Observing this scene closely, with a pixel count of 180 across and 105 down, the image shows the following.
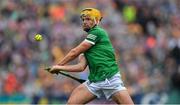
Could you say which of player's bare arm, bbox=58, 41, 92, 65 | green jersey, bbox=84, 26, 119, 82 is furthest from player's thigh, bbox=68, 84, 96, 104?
player's bare arm, bbox=58, 41, 92, 65

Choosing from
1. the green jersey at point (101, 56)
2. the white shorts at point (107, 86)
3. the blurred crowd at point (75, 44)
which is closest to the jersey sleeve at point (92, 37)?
the green jersey at point (101, 56)

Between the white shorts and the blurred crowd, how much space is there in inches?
160

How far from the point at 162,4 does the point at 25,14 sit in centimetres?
360

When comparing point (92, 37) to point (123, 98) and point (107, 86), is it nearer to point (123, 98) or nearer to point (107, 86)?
point (107, 86)

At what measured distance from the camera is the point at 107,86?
13562 mm

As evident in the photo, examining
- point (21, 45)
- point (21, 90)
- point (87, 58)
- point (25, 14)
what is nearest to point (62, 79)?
point (21, 90)

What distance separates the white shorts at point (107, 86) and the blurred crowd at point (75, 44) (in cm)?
405

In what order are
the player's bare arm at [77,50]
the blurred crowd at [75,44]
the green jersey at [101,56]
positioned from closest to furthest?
the player's bare arm at [77,50] < the green jersey at [101,56] < the blurred crowd at [75,44]

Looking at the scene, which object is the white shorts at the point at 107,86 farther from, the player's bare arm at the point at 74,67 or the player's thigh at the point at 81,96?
the player's bare arm at the point at 74,67

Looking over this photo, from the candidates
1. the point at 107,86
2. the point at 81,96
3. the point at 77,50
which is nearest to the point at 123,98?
the point at 107,86

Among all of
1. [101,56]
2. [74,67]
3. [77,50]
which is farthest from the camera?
[74,67]

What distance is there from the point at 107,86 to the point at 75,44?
7.65 m

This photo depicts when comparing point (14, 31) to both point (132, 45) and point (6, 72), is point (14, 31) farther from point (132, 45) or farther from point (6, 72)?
point (132, 45)

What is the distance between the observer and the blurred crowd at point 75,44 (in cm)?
1906
